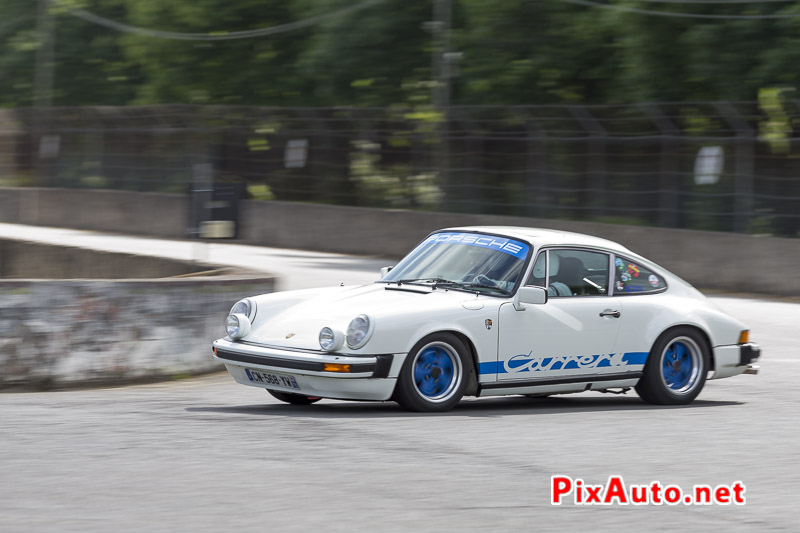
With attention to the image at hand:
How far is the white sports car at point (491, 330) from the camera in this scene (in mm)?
8438

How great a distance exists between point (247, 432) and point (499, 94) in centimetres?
2070

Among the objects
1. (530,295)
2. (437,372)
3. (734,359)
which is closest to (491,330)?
(530,295)

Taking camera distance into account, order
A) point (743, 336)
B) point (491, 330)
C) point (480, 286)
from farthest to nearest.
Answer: point (743, 336) < point (480, 286) < point (491, 330)

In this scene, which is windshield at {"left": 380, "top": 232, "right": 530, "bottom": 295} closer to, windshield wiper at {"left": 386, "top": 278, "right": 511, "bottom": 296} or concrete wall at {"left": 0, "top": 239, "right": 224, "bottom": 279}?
windshield wiper at {"left": 386, "top": 278, "right": 511, "bottom": 296}

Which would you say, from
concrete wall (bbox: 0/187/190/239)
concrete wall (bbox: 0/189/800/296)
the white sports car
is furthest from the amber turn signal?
concrete wall (bbox: 0/187/190/239)

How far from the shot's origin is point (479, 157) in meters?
26.2

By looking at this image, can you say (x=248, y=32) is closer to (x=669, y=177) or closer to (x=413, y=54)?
(x=413, y=54)

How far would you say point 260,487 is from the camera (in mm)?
6164

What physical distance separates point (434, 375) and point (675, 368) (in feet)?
7.16

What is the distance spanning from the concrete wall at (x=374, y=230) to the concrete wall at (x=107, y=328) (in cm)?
383

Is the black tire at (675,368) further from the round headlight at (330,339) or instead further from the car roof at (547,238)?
the round headlight at (330,339)

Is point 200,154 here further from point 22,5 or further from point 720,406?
point 720,406

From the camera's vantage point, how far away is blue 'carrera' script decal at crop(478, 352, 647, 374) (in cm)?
889

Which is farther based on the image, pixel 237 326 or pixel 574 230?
pixel 574 230
